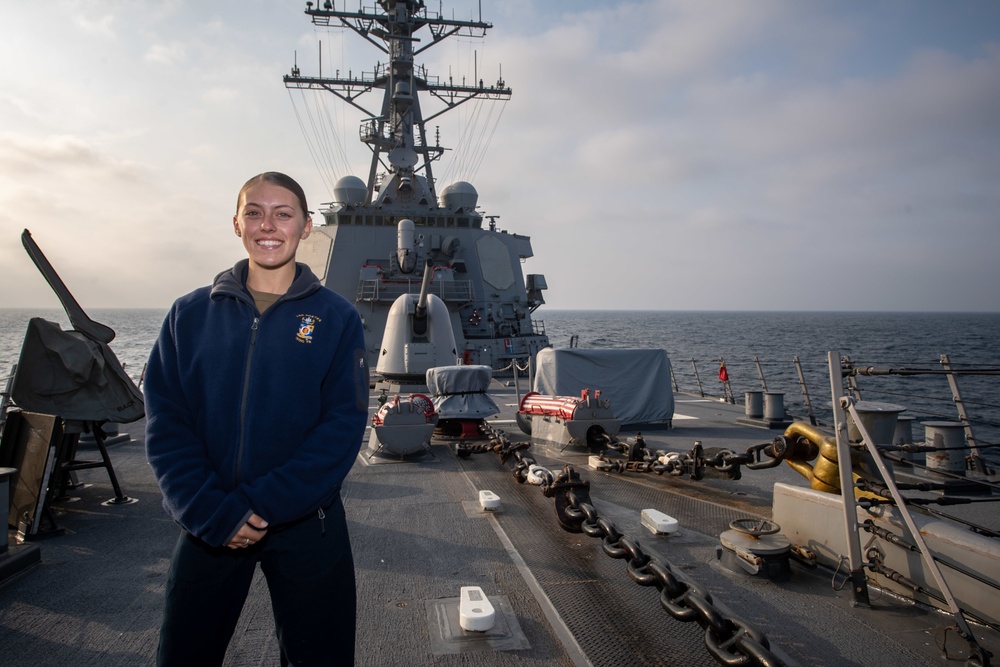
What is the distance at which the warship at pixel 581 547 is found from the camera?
245cm

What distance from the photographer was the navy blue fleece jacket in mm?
1493

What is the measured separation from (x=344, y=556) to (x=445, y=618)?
1315 mm

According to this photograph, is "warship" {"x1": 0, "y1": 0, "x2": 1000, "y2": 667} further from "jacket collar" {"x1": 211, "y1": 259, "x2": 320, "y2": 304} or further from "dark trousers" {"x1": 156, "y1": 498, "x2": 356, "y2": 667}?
"jacket collar" {"x1": 211, "y1": 259, "x2": 320, "y2": 304}

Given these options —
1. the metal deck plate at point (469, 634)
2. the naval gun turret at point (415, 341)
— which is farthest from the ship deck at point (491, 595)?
the naval gun turret at point (415, 341)

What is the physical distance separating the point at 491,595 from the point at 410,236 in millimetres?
13452

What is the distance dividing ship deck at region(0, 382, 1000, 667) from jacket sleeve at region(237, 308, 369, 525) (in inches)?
47.2

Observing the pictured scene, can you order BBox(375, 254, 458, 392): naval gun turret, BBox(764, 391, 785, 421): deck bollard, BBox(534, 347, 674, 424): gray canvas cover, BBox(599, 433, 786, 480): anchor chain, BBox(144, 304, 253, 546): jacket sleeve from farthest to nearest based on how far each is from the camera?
BBox(375, 254, 458, 392): naval gun turret
BBox(764, 391, 785, 421): deck bollard
BBox(534, 347, 674, 424): gray canvas cover
BBox(599, 433, 786, 480): anchor chain
BBox(144, 304, 253, 546): jacket sleeve

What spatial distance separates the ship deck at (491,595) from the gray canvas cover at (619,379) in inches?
134

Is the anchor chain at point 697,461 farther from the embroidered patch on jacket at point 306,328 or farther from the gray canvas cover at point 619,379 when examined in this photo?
the embroidered patch on jacket at point 306,328

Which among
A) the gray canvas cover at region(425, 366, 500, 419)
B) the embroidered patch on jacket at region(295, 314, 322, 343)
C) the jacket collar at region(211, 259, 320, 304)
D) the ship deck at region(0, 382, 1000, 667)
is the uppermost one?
the jacket collar at region(211, 259, 320, 304)

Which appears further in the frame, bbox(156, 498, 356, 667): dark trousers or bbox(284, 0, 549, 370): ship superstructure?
bbox(284, 0, 549, 370): ship superstructure

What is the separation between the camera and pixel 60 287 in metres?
4.57

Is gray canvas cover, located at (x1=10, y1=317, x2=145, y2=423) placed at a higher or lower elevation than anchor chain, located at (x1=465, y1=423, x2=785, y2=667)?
higher

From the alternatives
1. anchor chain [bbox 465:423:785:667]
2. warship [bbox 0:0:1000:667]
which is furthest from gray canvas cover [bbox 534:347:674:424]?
anchor chain [bbox 465:423:785:667]
